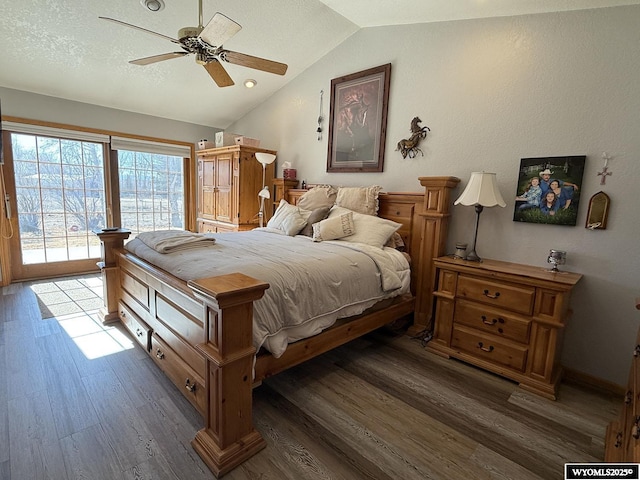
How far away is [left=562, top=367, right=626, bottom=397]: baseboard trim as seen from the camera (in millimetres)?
2195

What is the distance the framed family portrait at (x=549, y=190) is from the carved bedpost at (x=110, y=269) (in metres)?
3.44

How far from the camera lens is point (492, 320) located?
2350 mm

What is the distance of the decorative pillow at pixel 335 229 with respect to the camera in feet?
9.61

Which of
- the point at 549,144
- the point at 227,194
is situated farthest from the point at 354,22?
the point at 227,194

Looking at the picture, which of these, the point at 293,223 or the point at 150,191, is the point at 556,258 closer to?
the point at 293,223

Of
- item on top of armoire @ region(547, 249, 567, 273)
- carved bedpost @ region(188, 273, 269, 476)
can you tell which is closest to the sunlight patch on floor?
carved bedpost @ region(188, 273, 269, 476)

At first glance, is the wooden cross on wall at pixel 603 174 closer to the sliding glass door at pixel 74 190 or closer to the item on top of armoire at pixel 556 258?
the item on top of armoire at pixel 556 258

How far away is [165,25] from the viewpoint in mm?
3002

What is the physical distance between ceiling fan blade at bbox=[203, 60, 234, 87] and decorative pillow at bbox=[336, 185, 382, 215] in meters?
1.55

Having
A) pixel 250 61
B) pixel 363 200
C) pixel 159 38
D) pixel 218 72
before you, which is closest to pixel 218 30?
pixel 250 61

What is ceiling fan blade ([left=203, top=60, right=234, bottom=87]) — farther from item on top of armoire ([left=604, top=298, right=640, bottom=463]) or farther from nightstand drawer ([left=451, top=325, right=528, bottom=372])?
item on top of armoire ([left=604, top=298, right=640, bottom=463])

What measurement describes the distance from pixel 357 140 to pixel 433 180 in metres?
1.19

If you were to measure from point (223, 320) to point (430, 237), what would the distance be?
210cm

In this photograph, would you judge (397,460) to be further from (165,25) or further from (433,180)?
(165,25)
